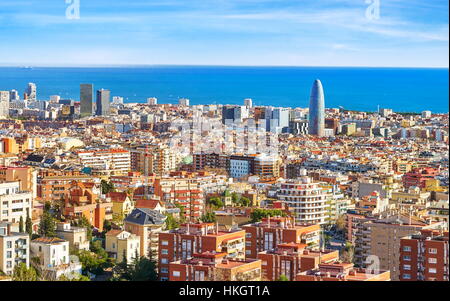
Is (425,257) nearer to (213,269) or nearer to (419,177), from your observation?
(213,269)

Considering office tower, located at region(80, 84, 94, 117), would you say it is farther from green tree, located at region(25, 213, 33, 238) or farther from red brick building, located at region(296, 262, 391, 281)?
red brick building, located at region(296, 262, 391, 281)

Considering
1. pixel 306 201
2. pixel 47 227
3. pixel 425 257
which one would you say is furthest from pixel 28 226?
pixel 306 201

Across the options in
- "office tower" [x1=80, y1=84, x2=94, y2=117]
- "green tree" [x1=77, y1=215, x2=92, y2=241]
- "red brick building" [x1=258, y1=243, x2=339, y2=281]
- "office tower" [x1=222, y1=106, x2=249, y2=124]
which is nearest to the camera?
"red brick building" [x1=258, y1=243, x2=339, y2=281]

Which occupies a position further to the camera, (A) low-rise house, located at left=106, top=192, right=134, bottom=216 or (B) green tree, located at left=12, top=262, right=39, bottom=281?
(A) low-rise house, located at left=106, top=192, right=134, bottom=216

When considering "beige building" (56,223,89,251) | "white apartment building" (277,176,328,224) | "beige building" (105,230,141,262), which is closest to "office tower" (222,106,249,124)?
"white apartment building" (277,176,328,224)

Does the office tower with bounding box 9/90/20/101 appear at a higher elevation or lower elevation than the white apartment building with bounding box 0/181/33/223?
higher

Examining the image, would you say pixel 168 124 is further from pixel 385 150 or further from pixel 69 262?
pixel 69 262
